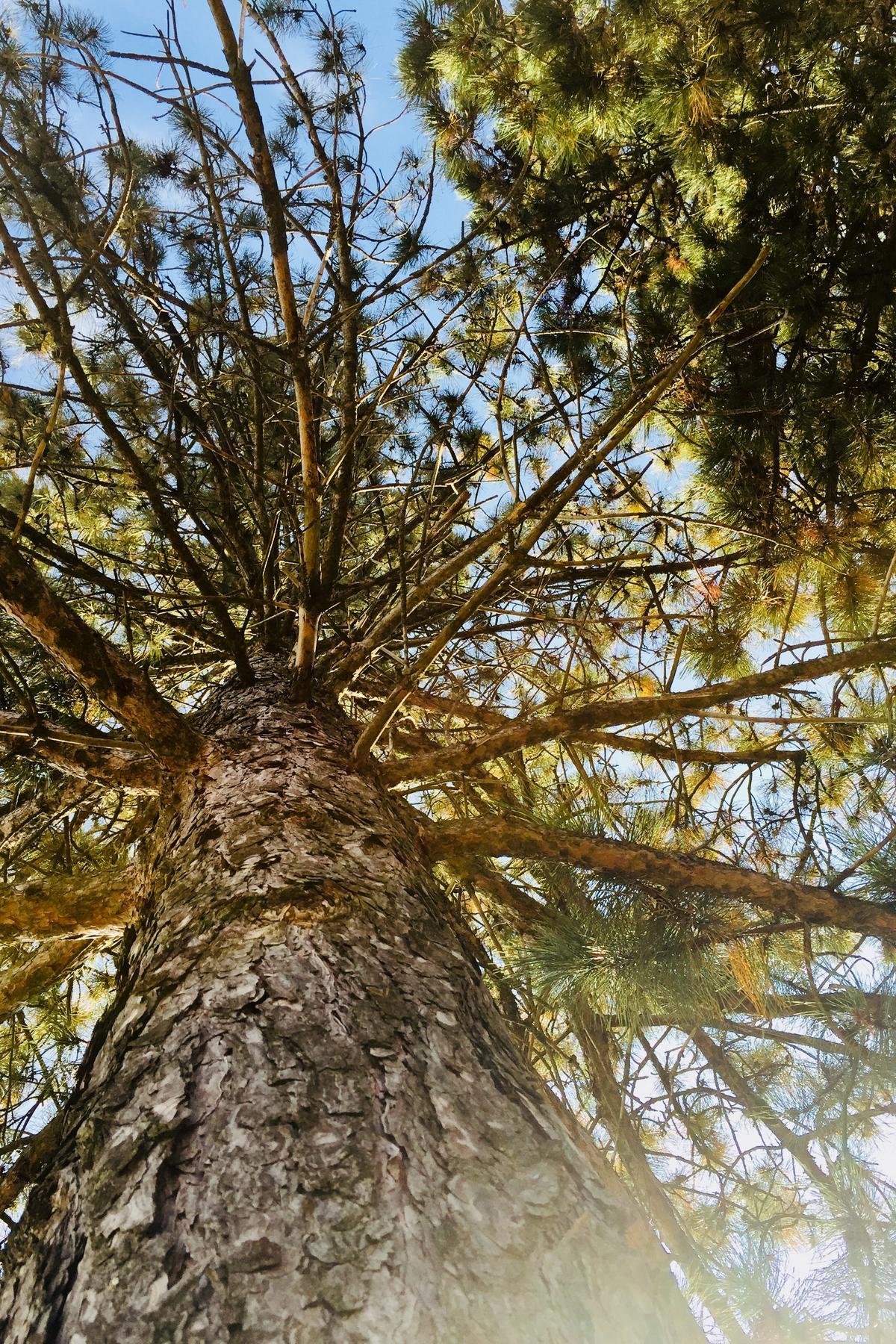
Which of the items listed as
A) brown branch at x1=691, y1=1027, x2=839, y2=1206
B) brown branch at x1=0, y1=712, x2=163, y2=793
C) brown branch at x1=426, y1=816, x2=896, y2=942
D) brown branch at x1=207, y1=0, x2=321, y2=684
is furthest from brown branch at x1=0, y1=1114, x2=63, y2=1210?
brown branch at x1=691, y1=1027, x2=839, y2=1206

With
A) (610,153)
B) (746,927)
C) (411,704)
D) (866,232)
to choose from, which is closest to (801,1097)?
(746,927)

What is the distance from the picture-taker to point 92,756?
1963 mm

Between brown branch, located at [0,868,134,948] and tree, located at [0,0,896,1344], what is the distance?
1cm

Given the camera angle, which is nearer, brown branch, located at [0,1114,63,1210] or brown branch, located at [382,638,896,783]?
brown branch, located at [0,1114,63,1210]

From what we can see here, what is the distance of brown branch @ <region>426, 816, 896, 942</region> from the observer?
1.83m

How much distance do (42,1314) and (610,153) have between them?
367cm

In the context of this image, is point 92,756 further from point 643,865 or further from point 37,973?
point 643,865

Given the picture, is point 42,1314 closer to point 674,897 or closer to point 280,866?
point 280,866

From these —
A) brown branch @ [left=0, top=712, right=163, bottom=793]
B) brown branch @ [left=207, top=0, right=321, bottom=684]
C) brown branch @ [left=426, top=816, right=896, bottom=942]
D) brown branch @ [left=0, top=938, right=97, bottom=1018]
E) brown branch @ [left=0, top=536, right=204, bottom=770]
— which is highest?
brown branch @ [left=207, top=0, right=321, bottom=684]

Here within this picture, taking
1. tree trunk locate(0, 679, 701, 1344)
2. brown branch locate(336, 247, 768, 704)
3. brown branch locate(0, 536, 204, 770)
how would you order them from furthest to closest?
brown branch locate(0, 536, 204, 770) → brown branch locate(336, 247, 768, 704) → tree trunk locate(0, 679, 701, 1344)

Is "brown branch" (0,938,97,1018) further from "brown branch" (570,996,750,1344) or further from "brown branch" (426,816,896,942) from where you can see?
"brown branch" (570,996,750,1344)

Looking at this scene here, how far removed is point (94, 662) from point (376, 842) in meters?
0.72

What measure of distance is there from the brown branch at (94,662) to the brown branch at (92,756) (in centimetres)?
8

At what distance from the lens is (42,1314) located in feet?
2.28
